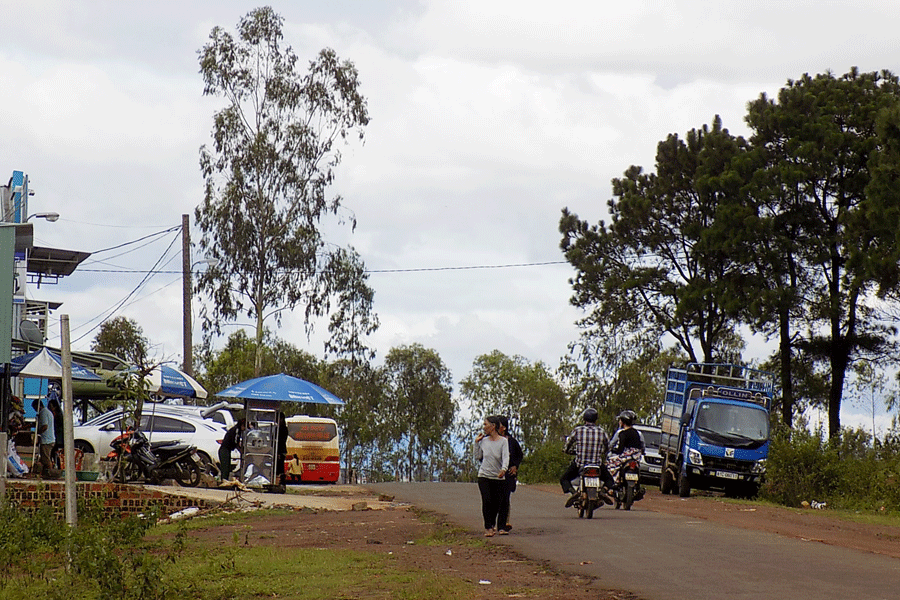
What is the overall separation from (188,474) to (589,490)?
10076 mm

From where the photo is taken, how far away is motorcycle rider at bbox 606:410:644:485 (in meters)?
20.2

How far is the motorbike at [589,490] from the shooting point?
18156 mm

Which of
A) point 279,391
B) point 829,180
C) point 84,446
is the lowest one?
point 84,446

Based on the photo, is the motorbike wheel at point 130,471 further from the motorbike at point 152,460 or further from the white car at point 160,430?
the white car at point 160,430

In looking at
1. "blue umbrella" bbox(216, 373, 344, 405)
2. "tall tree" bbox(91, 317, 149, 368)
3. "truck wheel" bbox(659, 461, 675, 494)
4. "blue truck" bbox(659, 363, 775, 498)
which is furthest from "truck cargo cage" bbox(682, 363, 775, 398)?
"tall tree" bbox(91, 317, 149, 368)

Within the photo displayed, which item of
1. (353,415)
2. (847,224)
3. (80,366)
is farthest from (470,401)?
(80,366)

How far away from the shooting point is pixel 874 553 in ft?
45.3

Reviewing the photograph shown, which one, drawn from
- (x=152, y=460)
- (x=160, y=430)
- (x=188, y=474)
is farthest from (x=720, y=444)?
(x=160, y=430)

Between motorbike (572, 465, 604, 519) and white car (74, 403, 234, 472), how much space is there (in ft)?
39.7

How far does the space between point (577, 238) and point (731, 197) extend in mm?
7257

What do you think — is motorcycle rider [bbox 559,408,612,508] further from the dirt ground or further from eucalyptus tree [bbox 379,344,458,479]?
eucalyptus tree [bbox 379,344,458,479]

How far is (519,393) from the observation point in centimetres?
8206

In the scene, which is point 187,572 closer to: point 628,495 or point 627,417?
point 627,417

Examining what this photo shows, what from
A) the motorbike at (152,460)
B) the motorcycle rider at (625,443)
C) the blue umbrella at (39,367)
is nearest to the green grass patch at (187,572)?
the motorcycle rider at (625,443)
